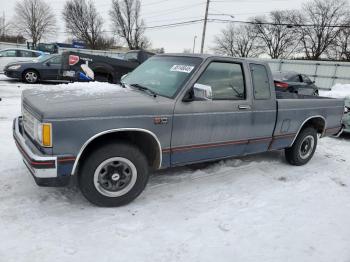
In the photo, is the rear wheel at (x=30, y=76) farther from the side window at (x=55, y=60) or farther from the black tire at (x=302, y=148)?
the black tire at (x=302, y=148)

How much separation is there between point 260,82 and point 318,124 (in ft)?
6.10

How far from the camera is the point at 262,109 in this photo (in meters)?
4.72

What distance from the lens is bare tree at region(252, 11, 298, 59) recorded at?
57000 millimetres

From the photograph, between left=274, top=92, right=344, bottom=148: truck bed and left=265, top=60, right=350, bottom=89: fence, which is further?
left=265, top=60, right=350, bottom=89: fence

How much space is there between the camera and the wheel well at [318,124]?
5.79 meters

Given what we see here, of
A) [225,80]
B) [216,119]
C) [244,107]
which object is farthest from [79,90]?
[244,107]

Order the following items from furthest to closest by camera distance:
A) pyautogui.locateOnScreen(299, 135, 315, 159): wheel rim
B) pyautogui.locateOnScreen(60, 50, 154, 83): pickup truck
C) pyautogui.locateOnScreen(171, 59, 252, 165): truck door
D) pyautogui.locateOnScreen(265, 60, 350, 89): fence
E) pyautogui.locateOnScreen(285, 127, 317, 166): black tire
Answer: pyautogui.locateOnScreen(265, 60, 350, 89): fence
pyautogui.locateOnScreen(60, 50, 154, 83): pickup truck
pyautogui.locateOnScreen(299, 135, 315, 159): wheel rim
pyautogui.locateOnScreen(285, 127, 317, 166): black tire
pyautogui.locateOnScreen(171, 59, 252, 165): truck door

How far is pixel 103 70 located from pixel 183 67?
8.38 m

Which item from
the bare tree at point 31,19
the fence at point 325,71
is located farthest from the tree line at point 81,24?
the fence at point 325,71

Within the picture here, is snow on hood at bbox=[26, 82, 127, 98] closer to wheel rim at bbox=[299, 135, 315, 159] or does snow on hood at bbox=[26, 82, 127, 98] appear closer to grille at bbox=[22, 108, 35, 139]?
grille at bbox=[22, 108, 35, 139]

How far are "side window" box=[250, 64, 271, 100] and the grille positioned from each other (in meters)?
2.96

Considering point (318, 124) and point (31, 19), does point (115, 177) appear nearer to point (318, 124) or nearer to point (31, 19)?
point (318, 124)

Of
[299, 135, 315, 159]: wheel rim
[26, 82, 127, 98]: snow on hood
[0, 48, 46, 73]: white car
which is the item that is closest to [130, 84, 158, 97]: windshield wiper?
[26, 82, 127, 98]: snow on hood

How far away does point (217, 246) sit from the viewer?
3.16 metres
